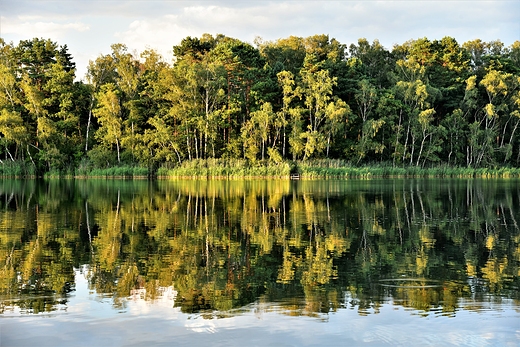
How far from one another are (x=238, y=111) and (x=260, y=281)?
44.3 m

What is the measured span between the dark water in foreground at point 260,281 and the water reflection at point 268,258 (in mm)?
33

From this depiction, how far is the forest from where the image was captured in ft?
160

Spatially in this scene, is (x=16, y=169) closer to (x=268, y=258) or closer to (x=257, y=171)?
(x=257, y=171)

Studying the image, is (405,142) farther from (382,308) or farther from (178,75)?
(382,308)

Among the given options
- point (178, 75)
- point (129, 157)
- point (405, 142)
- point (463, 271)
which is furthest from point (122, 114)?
point (463, 271)

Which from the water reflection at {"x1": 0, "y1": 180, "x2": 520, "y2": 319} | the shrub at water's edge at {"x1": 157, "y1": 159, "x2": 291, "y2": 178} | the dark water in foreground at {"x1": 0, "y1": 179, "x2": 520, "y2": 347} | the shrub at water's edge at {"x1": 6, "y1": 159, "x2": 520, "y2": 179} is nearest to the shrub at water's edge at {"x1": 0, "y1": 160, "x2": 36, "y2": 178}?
the shrub at water's edge at {"x1": 6, "y1": 159, "x2": 520, "y2": 179}

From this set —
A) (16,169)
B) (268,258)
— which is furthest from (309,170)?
(268,258)

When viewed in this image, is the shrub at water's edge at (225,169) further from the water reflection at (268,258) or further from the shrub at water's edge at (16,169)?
the water reflection at (268,258)

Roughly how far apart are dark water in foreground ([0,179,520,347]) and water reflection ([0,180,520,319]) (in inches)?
1.3

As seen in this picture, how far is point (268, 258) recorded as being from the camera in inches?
392

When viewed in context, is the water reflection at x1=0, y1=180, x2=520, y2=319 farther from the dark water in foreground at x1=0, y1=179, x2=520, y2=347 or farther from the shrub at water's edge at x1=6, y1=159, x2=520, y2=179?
the shrub at water's edge at x1=6, y1=159, x2=520, y2=179

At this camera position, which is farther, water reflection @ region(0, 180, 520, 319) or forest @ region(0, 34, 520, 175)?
forest @ region(0, 34, 520, 175)

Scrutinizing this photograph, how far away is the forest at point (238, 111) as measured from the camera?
160 feet

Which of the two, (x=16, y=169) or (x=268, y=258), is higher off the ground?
(x=16, y=169)
